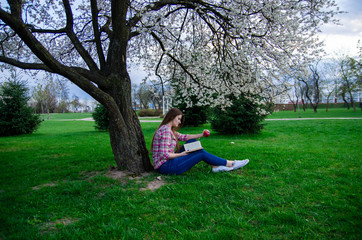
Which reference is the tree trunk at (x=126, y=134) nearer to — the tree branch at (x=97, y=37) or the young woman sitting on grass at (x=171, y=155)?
the young woman sitting on grass at (x=171, y=155)

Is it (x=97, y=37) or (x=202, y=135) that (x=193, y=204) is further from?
(x=97, y=37)

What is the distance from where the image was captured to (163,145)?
394 centimetres

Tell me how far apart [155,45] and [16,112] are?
10.4 m

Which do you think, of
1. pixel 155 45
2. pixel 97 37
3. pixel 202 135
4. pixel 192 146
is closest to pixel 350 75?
pixel 155 45

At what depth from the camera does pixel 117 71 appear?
4324 millimetres

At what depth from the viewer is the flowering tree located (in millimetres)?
4059

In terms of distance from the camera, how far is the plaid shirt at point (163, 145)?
395 cm

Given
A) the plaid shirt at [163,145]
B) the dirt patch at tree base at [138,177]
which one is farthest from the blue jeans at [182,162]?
the dirt patch at tree base at [138,177]

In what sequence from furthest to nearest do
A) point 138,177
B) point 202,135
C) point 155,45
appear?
point 155,45 → point 202,135 → point 138,177

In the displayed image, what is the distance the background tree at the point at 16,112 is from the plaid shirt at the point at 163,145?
41.7 feet

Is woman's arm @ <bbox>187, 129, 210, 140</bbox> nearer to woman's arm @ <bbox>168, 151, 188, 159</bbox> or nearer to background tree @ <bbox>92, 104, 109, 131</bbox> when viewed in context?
woman's arm @ <bbox>168, 151, 188, 159</bbox>

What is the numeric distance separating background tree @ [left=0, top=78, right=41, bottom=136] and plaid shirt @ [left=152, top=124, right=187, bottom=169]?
12698 millimetres

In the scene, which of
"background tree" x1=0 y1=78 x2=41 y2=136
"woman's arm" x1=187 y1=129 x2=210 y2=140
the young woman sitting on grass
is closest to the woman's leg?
the young woman sitting on grass

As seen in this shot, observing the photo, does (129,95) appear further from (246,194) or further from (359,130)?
(359,130)
